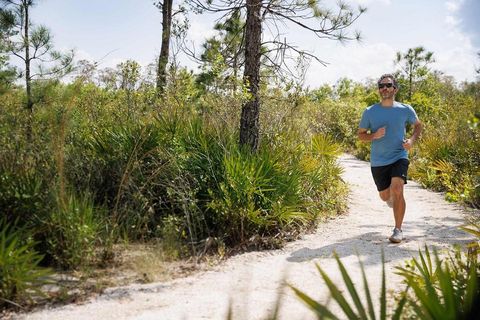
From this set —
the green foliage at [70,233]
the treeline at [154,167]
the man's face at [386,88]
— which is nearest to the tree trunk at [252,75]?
the treeline at [154,167]

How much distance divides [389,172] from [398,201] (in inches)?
16.6

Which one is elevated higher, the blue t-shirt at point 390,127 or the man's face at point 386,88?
the man's face at point 386,88

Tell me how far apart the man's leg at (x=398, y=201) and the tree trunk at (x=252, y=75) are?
214 centimetres

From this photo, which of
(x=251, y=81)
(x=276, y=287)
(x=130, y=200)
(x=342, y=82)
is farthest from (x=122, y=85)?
(x=342, y=82)

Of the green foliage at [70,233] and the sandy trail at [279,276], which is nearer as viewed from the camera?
the sandy trail at [279,276]

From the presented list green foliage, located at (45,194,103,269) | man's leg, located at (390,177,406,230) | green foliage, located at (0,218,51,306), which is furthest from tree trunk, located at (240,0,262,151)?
green foliage, located at (0,218,51,306)

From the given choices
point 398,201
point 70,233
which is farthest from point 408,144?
point 70,233

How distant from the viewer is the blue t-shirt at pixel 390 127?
6.07 m

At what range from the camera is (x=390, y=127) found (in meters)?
6.07

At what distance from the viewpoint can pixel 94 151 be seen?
678 centimetres

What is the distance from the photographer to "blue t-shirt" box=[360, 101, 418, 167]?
607 centimetres

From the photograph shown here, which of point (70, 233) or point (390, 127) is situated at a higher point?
point (390, 127)

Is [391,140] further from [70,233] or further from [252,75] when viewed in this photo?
[70,233]

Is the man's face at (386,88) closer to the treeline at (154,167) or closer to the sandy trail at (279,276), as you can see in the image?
the treeline at (154,167)
